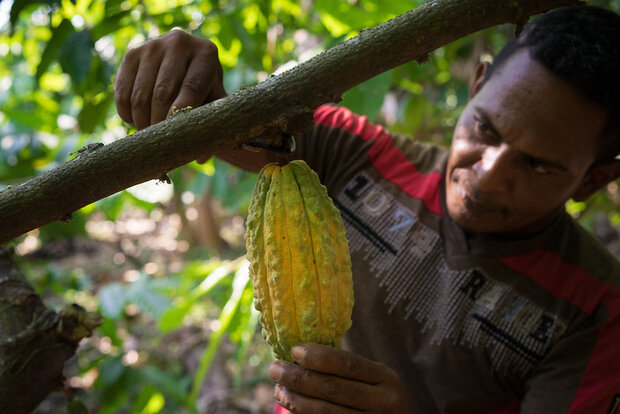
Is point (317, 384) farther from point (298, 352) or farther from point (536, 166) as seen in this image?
point (536, 166)

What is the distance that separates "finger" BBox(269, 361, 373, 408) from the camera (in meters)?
0.88

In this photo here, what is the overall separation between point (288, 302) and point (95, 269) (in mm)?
5381

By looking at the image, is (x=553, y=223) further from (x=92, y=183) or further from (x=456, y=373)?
(x=92, y=183)

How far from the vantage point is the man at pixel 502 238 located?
1380 mm

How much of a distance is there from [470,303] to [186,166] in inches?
84.4

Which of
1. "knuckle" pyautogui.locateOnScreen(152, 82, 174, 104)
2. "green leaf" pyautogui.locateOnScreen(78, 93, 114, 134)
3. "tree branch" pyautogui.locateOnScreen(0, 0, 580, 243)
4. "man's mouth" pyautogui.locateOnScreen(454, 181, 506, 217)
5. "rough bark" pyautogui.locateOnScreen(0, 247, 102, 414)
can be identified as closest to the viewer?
"tree branch" pyautogui.locateOnScreen(0, 0, 580, 243)

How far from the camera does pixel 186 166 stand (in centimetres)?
316

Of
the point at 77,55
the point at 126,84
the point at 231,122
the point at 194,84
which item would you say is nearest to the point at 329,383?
the point at 231,122

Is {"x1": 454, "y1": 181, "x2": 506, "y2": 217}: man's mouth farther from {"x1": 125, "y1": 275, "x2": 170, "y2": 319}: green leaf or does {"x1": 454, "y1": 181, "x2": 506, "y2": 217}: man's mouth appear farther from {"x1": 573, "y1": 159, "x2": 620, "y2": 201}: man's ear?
{"x1": 125, "y1": 275, "x2": 170, "y2": 319}: green leaf

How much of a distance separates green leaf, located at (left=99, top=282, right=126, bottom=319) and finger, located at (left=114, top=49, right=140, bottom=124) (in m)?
1.34

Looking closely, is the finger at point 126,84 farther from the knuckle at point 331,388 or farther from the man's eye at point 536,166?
the man's eye at point 536,166

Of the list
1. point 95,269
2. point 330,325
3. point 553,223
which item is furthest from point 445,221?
point 95,269

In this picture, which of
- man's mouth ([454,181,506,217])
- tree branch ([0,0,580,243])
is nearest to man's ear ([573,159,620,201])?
man's mouth ([454,181,506,217])

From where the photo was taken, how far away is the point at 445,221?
1706mm
